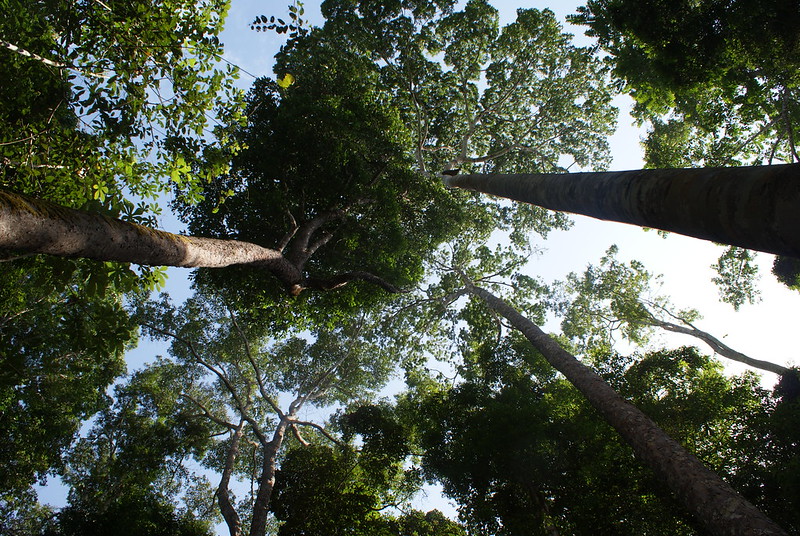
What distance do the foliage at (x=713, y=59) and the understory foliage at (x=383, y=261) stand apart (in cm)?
6

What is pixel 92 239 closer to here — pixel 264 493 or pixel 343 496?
pixel 343 496

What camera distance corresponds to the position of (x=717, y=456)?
7.54m

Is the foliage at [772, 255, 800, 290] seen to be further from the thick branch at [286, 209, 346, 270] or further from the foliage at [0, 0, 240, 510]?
the foliage at [0, 0, 240, 510]

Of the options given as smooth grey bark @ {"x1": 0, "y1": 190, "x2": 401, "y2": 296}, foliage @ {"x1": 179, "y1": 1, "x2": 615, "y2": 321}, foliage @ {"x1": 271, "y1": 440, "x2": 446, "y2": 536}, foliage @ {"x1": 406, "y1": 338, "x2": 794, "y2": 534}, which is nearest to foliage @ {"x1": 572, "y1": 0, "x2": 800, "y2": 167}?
foliage @ {"x1": 179, "y1": 1, "x2": 615, "y2": 321}

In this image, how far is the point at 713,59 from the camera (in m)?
7.00

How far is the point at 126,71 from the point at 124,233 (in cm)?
337

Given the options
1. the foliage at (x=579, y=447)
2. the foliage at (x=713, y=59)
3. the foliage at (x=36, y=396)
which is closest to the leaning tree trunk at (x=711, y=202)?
the foliage at (x=713, y=59)

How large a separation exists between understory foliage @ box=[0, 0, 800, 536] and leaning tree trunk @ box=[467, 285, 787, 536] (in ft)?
9.20

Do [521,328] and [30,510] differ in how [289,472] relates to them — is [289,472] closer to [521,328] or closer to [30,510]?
[521,328]

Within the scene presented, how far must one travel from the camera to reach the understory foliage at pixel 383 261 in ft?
18.8

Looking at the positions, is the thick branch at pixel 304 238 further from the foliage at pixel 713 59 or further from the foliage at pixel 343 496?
the foliage at pixel 713 59

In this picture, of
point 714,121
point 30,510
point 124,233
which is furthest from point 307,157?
point 30,510

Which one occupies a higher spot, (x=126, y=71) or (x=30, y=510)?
(x=126, y=71)

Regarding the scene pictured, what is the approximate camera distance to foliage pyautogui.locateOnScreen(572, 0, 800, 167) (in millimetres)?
6336
